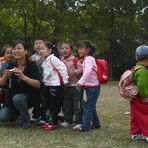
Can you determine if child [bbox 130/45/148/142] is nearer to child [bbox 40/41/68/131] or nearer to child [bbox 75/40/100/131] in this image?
child [bbox 75/40/100/131]

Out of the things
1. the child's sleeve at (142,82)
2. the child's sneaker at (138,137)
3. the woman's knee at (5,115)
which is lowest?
the child's sneaker at (138,137)

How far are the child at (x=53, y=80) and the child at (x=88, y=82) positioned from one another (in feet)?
1.41

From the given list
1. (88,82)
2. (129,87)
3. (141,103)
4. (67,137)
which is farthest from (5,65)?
(141,103)

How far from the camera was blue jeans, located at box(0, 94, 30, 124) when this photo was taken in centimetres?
769

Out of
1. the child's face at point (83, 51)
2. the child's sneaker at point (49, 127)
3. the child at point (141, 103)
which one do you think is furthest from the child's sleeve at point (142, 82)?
the child's sneaker at point (49, 127)

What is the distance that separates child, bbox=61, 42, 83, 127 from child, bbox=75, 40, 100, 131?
379mm

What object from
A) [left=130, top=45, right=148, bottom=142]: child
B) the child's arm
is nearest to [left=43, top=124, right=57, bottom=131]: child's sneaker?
the child's arm

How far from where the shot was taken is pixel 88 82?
298 inches

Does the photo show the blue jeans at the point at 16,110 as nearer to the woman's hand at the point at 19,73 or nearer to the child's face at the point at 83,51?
Result: the woman's hand at the point at 19,73

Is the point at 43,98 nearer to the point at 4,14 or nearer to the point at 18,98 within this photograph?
the point at 18,98

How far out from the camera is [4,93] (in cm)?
830

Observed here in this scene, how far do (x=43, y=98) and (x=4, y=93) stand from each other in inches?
31.3

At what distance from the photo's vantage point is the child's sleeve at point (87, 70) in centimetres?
744

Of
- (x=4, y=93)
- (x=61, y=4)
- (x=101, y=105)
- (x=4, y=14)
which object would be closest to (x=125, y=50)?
(x=61, y=4)
